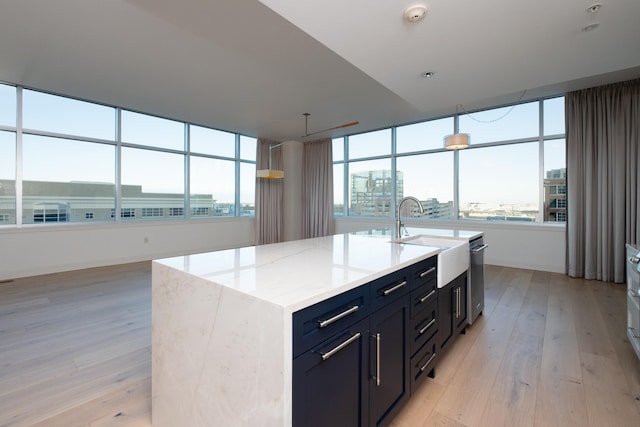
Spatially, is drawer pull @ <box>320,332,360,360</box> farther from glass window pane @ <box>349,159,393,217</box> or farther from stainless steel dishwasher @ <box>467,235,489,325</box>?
glass window pane @ <box>349,159,393,217</box>

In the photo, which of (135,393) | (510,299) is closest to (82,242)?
(135,393)

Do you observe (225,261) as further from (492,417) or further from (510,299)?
(510,299)

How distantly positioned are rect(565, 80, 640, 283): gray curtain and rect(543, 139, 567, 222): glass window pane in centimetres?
24

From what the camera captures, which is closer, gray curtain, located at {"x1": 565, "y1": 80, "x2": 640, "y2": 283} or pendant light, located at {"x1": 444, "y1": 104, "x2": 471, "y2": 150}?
pendant light, located at {"x1": 444, "y1": 104, "x2": 471, "y2": 150}

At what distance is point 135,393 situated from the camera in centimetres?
176

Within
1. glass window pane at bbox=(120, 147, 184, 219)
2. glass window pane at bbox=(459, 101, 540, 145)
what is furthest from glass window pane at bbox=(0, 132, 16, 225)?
glass window pane at bbox=(459, 101, 540, 145)

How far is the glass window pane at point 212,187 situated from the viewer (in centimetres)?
652

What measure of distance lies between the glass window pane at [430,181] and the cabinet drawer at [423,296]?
4390mm

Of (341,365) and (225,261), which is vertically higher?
(225,261)

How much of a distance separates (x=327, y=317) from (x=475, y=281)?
2.18 metres

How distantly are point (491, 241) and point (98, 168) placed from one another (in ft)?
23.5

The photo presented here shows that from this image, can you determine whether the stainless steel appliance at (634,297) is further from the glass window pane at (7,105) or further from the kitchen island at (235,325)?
the glass window pane at (7,105)

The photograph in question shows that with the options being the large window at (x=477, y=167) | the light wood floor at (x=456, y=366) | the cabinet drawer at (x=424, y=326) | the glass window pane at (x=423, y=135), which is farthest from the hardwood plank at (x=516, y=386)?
the glass window pane at (x=423, y=135)

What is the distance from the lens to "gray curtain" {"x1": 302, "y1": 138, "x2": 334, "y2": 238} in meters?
7.57
